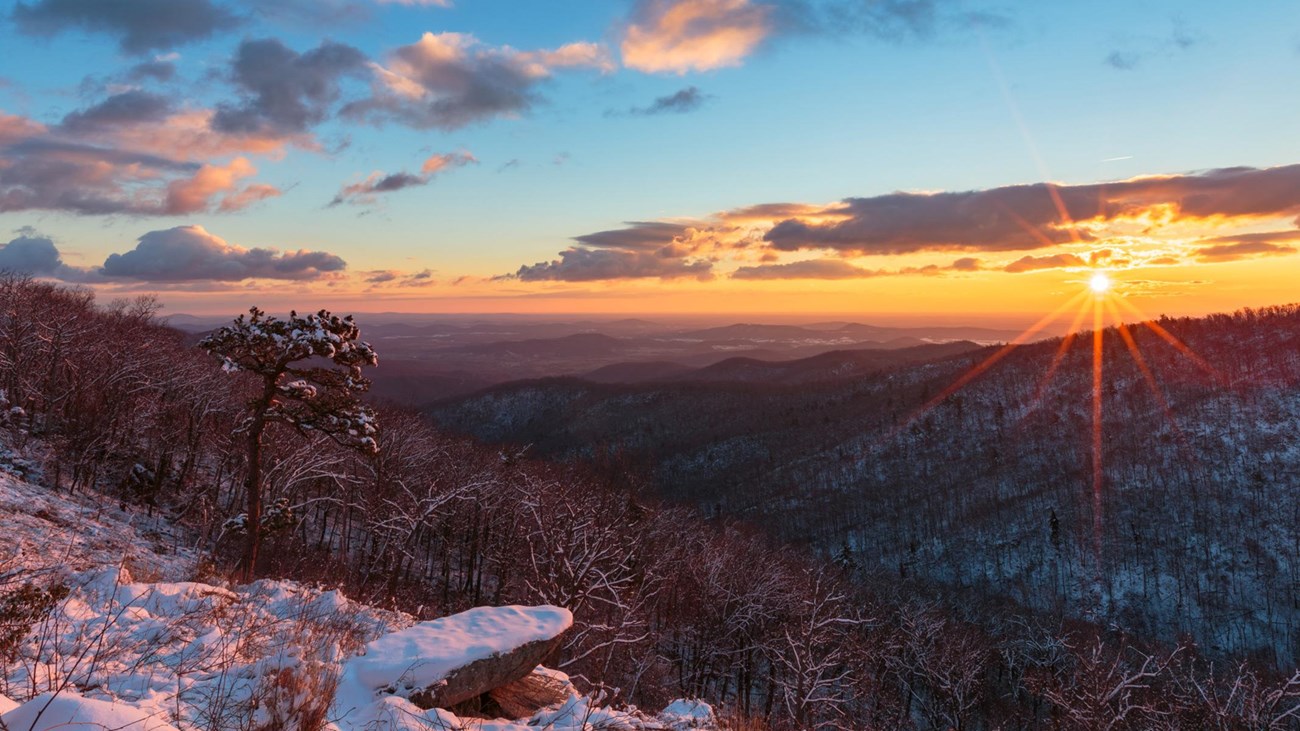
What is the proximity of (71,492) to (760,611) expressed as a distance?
41.1 m

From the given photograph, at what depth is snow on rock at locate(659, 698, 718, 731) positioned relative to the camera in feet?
36.7

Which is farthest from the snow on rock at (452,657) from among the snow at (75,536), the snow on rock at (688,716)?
the snow at (75,536)

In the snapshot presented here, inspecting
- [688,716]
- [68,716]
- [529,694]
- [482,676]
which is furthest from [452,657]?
[68,716]

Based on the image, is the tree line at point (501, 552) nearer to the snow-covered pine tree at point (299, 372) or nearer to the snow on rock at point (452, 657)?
the snow-covered pine tree at point (299, 372)

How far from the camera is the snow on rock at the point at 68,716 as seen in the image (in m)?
4.45

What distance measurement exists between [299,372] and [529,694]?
14.6m

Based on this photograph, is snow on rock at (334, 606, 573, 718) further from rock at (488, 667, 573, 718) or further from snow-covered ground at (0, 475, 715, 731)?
rock at (488, 667, 573, 718)

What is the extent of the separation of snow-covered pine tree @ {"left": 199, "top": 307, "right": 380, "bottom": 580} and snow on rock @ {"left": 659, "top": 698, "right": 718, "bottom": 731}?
1340 centimetres

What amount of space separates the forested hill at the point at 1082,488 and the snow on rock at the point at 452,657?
11531cm

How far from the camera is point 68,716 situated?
15.1ft

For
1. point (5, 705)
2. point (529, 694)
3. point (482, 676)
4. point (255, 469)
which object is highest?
point (5, 705)

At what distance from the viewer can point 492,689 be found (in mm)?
10109

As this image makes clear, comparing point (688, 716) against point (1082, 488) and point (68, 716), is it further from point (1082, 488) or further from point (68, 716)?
point (1082, 488)

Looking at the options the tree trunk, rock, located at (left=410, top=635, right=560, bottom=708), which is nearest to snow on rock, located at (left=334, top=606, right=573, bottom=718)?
rock, located at (left=410, top=635, right=560, bottom=708)
